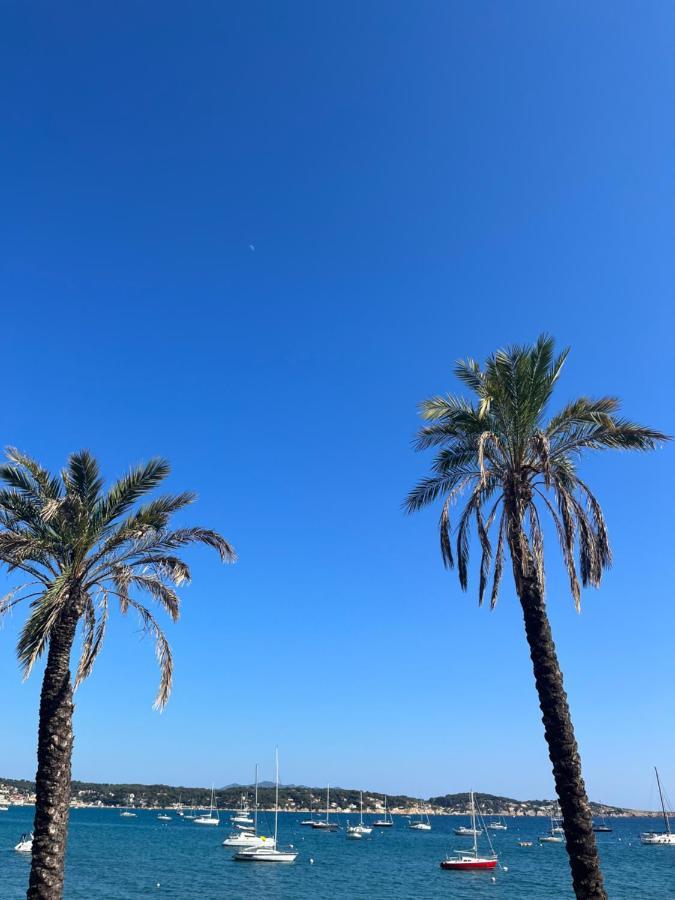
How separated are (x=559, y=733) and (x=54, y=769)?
11082 mm

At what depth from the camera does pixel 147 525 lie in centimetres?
1809

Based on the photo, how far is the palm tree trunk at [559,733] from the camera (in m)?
14.1

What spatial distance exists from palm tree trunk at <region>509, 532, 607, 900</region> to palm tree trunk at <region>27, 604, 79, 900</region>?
10564mm

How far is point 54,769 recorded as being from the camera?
1536 cm

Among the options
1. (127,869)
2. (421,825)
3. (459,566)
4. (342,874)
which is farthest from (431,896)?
(421,825)

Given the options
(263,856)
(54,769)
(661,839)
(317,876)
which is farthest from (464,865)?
(54,769)

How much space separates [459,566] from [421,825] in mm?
199623

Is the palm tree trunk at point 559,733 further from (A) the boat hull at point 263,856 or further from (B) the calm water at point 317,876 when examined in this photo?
(A) the boat hull at point 263,856

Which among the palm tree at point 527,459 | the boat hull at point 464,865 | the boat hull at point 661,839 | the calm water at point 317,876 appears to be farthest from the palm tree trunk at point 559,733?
the boat hull at point 661,839

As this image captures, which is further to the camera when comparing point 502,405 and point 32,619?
point 502,405

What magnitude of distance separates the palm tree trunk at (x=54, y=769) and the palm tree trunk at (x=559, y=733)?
34.7 feet

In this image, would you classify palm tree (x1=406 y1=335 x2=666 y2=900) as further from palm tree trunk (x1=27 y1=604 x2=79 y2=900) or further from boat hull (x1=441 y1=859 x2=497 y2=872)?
boat hull (x1=441 y1=859 x2=497 y2=872)

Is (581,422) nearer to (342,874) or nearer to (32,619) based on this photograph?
(32,619)

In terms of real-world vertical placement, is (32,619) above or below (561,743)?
above
